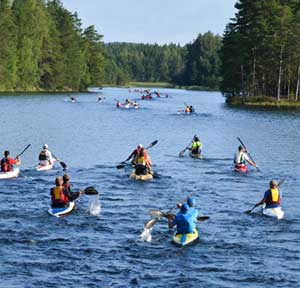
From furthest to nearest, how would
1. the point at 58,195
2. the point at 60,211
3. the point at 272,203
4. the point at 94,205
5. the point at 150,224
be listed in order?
1. the point at 94,205
2. the point at 272,203
3. the point at 60,211
4. the point at 58,195
5. the point at 150,224

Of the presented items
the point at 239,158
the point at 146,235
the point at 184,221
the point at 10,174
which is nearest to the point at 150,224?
the point at 146,235

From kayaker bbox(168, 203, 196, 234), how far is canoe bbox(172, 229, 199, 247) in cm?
14

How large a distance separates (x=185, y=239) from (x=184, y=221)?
1.96 feet

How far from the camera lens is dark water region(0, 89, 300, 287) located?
19.6 metres

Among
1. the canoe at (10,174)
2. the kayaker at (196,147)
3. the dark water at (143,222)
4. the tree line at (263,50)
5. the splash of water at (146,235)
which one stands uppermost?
the tree line at (263,50)

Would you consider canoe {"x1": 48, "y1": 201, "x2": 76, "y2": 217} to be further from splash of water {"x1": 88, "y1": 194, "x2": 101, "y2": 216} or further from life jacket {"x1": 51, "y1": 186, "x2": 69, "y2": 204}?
splash of water {"x1": 88, "y1": 194, "x2": 101, "y2": 216}

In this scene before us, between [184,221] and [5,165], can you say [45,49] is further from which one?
[184,221]

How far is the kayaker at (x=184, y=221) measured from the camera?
22016 millimetres

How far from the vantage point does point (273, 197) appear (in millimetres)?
26609

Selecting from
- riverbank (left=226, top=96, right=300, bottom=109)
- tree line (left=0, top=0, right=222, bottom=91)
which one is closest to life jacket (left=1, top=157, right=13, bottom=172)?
riverbank (left=226, top=96, right=300, bottom=109)

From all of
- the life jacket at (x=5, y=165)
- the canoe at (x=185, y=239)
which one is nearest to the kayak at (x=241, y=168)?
the life jacket at (x=5, y=165)

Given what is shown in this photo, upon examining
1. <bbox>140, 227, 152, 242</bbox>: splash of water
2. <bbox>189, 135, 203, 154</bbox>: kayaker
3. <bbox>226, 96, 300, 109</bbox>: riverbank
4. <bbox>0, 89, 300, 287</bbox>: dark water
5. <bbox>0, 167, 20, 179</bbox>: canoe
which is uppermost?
<bbox>226, 96, 300, 109</bbox>: riverbank

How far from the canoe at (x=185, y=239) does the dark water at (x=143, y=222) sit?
241 mm

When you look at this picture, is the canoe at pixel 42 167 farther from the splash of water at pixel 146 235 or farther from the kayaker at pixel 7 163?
the splash of water at pixel 146 235
